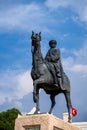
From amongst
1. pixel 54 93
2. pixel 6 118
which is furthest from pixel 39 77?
pixel 6 118

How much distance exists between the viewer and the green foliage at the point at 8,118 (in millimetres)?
42434

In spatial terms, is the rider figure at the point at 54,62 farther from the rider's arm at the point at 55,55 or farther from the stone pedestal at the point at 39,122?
the stone pedestal at the point at 39,122

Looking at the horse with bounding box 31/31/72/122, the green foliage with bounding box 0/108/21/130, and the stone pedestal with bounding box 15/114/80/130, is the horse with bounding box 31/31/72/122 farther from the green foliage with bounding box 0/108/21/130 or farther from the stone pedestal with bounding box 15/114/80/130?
the green foliage with bounding box 0/108/21/130

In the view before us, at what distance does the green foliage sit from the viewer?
1671 inches

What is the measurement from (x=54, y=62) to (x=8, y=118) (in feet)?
90.2

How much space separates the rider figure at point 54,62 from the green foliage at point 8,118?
86.4 feet

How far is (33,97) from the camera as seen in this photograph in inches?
607

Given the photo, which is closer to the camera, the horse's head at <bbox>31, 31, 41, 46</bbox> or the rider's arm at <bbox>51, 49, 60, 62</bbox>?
the horse's head at <bbox>31, 31, 41, 46</bbox>

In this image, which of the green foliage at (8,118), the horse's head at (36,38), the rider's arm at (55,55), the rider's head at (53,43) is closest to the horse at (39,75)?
the horse's head at (36,38)

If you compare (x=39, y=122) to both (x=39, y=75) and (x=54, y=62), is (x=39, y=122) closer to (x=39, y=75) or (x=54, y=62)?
(x=39, y=75)

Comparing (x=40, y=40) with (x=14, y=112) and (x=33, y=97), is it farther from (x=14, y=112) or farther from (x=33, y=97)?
(x=14, y=112)

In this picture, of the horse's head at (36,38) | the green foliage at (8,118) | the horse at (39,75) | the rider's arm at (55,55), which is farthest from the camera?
the green foliage at (8,118)

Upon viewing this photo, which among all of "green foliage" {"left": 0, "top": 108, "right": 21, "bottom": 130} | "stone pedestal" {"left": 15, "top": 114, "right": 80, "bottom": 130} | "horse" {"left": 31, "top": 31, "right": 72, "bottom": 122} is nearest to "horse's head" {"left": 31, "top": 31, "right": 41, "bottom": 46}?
"horse" {"left": 31, "top": 31, "right": 72, "bottom": 122}

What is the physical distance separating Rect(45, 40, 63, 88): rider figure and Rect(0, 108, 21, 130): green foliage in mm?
26343
